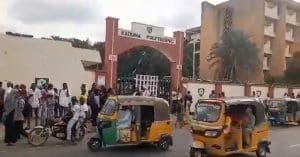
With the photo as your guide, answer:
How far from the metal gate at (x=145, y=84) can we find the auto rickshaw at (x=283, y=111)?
6.04 metres

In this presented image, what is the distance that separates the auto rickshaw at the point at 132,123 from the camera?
15.2 meters

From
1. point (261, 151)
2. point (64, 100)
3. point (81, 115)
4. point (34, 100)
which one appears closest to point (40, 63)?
point (64, 100)

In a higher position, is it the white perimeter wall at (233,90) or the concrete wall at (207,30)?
the concrete wall at (207,30)

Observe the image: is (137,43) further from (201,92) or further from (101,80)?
(201,92)

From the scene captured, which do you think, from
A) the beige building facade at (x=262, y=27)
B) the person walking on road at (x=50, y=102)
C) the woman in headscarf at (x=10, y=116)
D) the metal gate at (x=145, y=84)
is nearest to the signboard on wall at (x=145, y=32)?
the metal gate at (x=145, y=84)

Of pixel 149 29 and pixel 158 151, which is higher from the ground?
pixel 149 29

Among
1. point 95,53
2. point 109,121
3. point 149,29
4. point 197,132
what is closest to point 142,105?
point 109,121

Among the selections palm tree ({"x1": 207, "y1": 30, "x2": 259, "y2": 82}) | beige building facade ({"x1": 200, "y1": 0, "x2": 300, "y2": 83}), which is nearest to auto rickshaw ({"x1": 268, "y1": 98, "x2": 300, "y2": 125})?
palm tree ({"x1": 207, "y1": 30, "x2": 259, "y2": 82})

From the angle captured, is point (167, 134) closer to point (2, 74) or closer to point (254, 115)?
point (254, 115)

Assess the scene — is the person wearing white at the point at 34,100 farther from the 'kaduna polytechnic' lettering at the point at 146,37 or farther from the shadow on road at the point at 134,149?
the 'kaduna polytechnic' lettering at the point at 146,37

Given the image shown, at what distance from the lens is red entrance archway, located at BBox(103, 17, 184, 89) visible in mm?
27344

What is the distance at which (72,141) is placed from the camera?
16.5 meters

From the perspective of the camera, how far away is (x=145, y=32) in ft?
94.6

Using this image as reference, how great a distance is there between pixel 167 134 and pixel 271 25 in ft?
155
